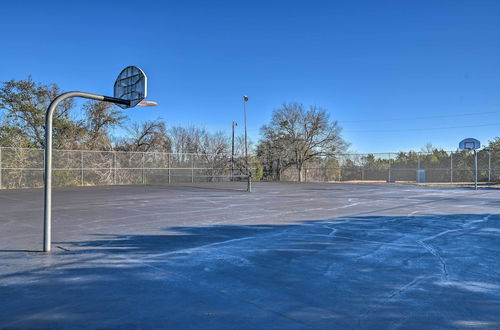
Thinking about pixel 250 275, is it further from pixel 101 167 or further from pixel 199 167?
pixel 199 167

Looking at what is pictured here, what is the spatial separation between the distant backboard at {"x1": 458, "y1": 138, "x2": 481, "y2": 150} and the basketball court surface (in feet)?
68.3

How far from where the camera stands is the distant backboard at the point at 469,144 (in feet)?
85.5

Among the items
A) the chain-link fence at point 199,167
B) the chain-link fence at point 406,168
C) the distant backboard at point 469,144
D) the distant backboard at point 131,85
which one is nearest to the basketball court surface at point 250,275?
the distant backboard at point 131,85

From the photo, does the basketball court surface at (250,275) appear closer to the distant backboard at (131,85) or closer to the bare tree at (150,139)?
the distant backboard at (131,85)

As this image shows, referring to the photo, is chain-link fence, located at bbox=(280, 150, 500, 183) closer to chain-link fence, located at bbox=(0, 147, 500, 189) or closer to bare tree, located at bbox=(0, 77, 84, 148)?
chain-link fence, located at bbox=(0, 147, 500, 189)

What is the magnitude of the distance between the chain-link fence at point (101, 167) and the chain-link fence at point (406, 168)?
10.4 metres

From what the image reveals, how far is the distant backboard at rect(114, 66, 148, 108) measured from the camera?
7.40 metres

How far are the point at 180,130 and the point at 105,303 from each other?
38.7m

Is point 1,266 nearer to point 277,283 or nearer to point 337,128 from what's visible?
point 277,283

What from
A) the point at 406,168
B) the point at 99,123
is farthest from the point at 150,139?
the point at 406,168

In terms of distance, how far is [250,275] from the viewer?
4578mm

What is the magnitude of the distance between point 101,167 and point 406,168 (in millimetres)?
27209

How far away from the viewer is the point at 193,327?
10.1ft

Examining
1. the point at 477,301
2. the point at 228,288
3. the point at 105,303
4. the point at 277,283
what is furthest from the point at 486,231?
the point at 105,303
